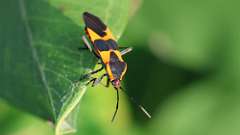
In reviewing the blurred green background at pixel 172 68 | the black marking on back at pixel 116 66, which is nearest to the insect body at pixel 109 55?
the black marking on back at pixel 116 66

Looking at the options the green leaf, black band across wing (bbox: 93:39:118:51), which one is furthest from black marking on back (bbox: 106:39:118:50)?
the green leaf

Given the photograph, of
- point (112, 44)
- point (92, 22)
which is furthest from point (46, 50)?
point (112, 44)

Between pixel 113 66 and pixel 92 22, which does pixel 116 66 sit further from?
pixel 92 22

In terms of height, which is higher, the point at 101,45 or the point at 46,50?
the point at 46,50

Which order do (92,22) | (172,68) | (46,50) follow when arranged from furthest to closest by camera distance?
(172,68) < (92,22) < (46,50)

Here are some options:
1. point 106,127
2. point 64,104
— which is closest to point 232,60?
point 106,127

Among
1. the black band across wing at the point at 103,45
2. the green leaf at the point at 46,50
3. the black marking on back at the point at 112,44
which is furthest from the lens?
the black band across wing at the point at 103,45

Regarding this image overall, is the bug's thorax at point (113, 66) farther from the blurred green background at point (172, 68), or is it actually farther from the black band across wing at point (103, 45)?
the blurred green background at point (172, 68)
